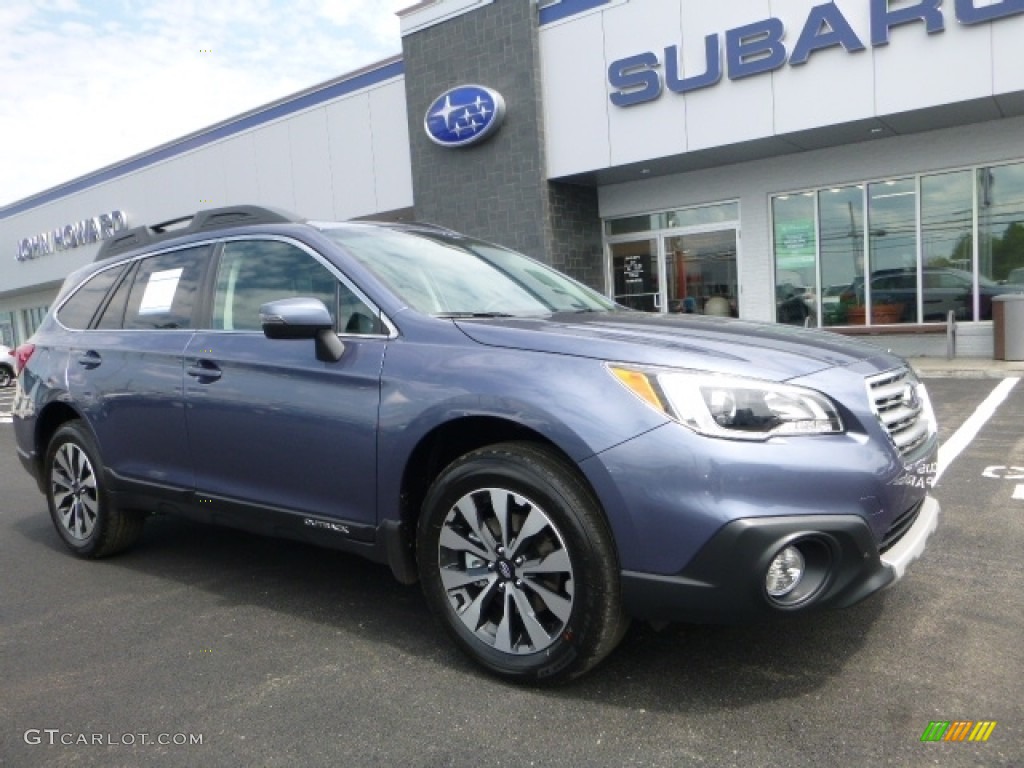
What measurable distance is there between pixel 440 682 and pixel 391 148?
50.4 feet

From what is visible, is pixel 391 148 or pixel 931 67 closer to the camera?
pixel 931 67

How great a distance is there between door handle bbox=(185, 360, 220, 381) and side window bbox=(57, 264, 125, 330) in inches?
46.6

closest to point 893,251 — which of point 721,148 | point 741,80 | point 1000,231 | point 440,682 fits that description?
point 1000,231

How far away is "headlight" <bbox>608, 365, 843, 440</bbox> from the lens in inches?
97.0

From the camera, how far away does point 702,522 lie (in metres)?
2.39

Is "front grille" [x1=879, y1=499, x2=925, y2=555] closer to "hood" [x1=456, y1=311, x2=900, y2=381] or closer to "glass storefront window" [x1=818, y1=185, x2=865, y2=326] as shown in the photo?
"hood" [x1=456, y1=311, x2=900, y2=381]

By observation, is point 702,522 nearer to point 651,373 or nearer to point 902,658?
point 651,373

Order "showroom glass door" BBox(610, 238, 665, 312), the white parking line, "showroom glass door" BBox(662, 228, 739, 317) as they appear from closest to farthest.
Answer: the white parking line, "showroom glass door" BBox(662, 228, 739, 317), "showroom glass door" BBox(610, 238, 665, 312)

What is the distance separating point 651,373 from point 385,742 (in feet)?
4.56

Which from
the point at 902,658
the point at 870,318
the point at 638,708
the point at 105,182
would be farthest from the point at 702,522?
the point at 105,182

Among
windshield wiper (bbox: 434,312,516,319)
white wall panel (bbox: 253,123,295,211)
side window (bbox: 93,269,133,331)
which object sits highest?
white wall panel (bbox: 253,123,295,211)

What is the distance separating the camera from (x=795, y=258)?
14.0 metres

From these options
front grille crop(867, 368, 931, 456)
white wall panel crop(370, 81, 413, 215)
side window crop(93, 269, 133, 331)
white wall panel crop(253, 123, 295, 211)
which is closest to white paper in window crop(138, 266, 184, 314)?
side window crop(93, 269, 133, 331)

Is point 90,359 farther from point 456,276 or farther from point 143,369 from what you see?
point 456,276
